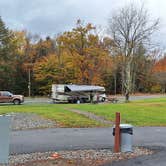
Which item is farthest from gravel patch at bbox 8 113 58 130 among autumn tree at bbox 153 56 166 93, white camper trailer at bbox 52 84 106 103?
autumn tree at bbox 153 56 166 93

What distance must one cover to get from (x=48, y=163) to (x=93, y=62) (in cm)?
5391

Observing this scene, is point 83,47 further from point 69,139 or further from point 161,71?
point 69,139

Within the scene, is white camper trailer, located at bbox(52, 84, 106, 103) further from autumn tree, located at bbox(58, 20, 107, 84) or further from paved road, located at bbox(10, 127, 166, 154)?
paved road, located at bbox(10, 127, 166, 154)

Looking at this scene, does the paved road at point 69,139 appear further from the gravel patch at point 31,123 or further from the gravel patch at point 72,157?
the gravel patch at point 31,123

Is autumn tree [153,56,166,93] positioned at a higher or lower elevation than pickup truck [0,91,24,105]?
higher

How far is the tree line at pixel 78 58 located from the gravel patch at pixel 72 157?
38.1m

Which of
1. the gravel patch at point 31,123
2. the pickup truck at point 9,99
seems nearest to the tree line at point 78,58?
the pickup truck at point 9,99

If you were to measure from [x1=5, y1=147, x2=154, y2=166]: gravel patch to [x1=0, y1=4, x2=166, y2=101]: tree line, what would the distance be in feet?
125

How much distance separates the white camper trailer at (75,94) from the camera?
51.7 m

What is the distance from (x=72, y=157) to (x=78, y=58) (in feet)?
169

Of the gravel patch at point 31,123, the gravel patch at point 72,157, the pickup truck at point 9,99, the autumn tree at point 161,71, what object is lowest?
the gravel patch at point 72,157

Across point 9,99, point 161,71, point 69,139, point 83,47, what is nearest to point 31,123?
point 69,139

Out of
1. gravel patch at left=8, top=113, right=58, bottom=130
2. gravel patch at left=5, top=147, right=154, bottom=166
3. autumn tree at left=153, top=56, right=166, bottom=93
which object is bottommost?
gravel patch at left=5, top=147, right=154, bottom=166

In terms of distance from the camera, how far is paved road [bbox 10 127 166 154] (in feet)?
38.0
